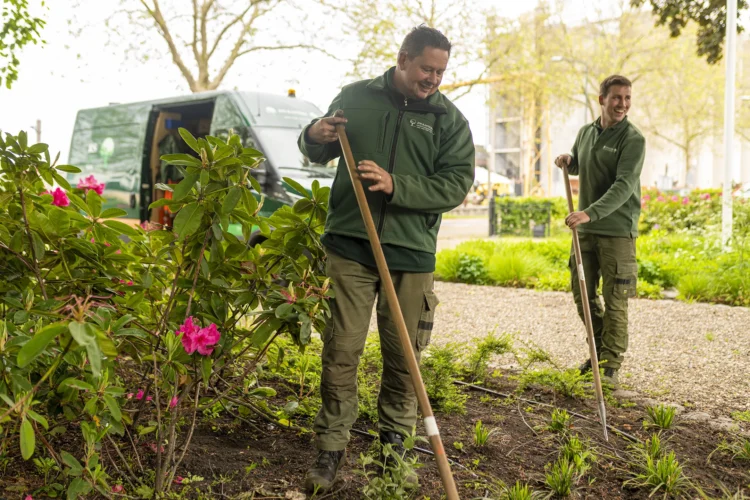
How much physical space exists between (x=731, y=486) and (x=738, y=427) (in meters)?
0.83

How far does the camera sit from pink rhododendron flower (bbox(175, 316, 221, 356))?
2.57m

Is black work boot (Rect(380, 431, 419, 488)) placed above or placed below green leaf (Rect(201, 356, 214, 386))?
below

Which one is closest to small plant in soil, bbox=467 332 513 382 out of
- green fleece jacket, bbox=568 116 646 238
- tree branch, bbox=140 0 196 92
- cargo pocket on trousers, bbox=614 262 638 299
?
cargo pocket on trousers, bbox=614 262 638 299

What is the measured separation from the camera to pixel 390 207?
304 centimetres

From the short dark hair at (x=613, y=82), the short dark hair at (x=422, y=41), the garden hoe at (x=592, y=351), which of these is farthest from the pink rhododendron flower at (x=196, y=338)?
the short dark hair at (x=613, y=82)

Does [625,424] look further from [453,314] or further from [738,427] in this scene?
[453,314]

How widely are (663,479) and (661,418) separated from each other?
34.1 inches

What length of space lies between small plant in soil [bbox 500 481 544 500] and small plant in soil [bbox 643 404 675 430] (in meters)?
1.19

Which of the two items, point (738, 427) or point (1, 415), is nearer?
point (1, 415)

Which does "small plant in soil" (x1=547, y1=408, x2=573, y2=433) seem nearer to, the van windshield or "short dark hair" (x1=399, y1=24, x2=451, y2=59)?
"short dark hair" (x1=399, y1=24, x2=451, y2=59)

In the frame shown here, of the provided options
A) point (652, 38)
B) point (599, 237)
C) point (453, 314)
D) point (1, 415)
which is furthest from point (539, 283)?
point (652, 38)

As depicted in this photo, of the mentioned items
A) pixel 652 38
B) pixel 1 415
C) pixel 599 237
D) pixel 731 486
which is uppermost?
pixel 652 38

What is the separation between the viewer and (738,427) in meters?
3.85

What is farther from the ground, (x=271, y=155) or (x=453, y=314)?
(x=271, y=155)
